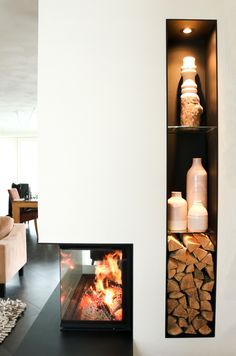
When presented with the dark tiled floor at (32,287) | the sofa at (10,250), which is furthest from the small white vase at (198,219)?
the sofa at (10,250)

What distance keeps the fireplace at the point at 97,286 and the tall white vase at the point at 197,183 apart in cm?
48

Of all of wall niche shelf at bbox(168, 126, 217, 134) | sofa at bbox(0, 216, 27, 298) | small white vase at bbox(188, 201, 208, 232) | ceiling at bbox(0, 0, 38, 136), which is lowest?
sofa at bbox(0, 216, 27, 298)

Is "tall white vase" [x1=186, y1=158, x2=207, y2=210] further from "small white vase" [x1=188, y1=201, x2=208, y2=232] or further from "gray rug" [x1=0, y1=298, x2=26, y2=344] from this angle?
"gray rug" [x1=0, y1=298, x2=26, y2=344]

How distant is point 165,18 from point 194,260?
4.36 feet

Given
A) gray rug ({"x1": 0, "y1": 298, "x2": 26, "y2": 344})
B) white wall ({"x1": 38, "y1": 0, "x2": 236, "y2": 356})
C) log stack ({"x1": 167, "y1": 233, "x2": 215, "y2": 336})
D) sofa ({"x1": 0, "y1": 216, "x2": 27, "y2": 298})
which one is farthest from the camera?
sofa ({"x1": 0, "y1": 216, "x2": 27, "y2": 298})

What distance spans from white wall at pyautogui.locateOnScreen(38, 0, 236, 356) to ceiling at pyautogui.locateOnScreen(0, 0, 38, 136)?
943 mm

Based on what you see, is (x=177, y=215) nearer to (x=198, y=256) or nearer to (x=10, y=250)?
(x=198, y=256)

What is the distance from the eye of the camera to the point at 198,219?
69.2 inches

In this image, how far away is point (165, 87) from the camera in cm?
166

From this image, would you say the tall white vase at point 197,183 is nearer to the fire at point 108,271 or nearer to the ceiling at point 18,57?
the fire at point 108,271

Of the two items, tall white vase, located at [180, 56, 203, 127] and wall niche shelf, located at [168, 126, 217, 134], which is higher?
tall white vase, located at [180, 56, 203, 127]

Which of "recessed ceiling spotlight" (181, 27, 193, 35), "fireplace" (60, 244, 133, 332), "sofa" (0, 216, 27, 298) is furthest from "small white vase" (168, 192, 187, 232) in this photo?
"sofa" (0, 216, 27, 298)

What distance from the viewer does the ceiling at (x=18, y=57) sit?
242 cm

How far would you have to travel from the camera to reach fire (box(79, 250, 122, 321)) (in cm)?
183
